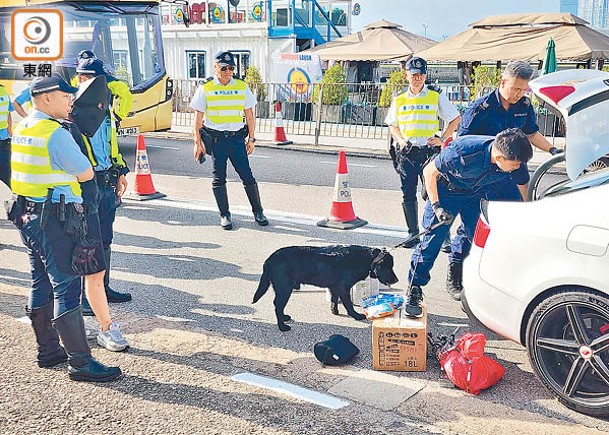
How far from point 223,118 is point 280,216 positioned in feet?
5.14

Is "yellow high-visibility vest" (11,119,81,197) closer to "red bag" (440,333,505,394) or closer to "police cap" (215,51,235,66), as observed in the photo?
"red bag" (440,333,505,394)

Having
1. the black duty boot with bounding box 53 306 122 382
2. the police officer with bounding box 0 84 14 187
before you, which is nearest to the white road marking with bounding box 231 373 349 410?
the black duty boot with bounding box 53 306 122 382

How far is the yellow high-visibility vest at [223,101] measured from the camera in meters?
8.00

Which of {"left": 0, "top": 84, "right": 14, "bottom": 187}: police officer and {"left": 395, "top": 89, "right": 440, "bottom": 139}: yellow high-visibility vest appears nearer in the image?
{"left": 0, "top": 84, "right": 14, "bottom": 187}: police officer

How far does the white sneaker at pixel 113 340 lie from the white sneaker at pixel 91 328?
128mm

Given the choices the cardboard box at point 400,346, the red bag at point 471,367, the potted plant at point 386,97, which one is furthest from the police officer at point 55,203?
the potted plant at point 386,97

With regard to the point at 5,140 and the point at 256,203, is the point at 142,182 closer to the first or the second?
the point at 256,203

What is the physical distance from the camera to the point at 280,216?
906 centimetres

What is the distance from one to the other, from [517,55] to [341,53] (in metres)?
6.64

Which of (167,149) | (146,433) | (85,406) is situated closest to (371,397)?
(146,433)

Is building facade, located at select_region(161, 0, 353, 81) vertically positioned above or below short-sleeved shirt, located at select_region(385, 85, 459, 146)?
above

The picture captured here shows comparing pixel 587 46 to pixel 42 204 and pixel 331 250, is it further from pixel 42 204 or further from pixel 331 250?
pixel 42 204

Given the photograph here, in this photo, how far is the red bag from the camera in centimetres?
424

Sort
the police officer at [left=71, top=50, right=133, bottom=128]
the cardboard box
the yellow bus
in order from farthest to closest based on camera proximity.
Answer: the yellow bus
the police officer at [left=71, top=50, right=133, bottom=128]
the cardboard box
